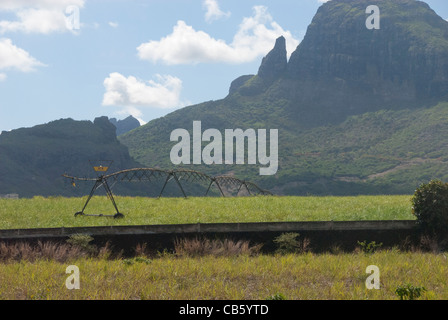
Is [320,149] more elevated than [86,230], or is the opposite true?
[320,149]

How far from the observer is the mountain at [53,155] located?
15200cm

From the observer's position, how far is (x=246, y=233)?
22.4 meters

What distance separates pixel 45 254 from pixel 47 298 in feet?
23.4

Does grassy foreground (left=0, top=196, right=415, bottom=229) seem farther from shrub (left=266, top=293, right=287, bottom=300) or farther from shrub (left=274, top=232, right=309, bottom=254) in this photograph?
shrub (left=266, top=293, right=287, bottom=300)

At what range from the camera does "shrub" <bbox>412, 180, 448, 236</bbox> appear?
75.3 ft

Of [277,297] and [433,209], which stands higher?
[433,209]

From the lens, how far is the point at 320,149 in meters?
192

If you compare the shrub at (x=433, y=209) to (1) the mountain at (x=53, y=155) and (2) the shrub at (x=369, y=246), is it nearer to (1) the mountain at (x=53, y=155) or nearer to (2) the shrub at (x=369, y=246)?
(2) the shrub at (x=369, y=246)

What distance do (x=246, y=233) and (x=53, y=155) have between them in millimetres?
163764

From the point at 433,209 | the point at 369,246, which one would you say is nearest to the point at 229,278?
the point at 369,246

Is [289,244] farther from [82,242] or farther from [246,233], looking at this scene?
[82,242]

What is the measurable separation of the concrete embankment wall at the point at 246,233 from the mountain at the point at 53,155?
430 ft
